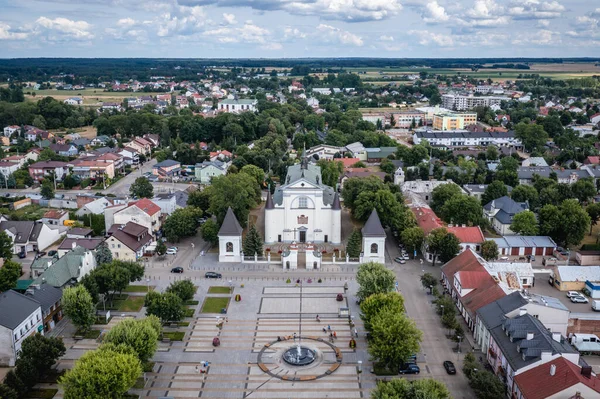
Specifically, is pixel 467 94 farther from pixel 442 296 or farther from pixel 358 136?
pixel 442 296

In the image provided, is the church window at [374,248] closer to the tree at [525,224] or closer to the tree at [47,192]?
the tree at [525,224]

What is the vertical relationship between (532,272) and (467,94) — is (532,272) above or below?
below

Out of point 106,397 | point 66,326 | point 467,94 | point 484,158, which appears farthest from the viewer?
point 467,94

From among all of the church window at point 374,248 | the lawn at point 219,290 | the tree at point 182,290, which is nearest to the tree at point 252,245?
the lawn at point 219,290

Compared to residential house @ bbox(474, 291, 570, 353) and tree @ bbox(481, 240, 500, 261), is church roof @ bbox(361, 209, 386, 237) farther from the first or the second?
residential house @ bbox(474, 291, 570, 353)

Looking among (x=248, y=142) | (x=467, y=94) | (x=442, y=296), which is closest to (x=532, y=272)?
(x=442, y=296)

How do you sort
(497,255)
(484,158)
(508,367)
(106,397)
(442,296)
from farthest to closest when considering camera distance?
(484,158), (497,255), (442,296), (508,367), (106,397)

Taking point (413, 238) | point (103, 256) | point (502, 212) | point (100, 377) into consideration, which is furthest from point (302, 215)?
point (100, 377)
